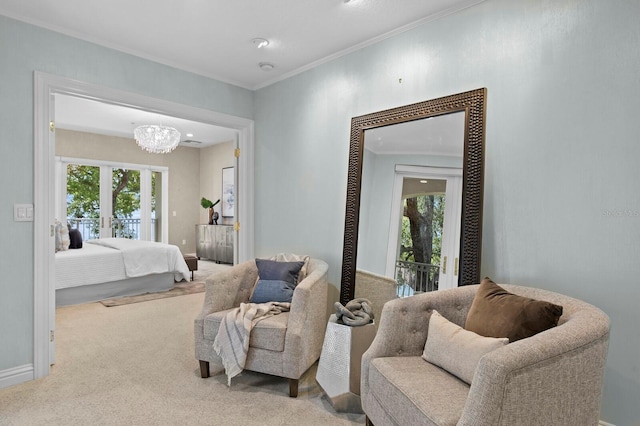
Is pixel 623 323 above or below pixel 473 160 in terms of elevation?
below

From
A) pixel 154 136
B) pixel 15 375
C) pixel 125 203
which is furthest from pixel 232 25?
pixel 125 203

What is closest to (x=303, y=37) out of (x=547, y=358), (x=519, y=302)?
(x=519, y=302)

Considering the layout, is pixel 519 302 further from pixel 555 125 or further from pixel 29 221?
pixel 29 221

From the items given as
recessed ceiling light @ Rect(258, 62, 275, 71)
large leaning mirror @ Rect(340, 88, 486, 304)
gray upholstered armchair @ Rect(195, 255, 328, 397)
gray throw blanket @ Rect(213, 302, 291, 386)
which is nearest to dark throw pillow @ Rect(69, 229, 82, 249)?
gray upholstered armchair @ Rect(195, 255, 328, 397)

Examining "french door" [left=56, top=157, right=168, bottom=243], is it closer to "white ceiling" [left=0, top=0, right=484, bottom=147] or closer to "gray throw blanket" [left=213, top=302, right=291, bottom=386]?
"white ceiling" [left=0, top=0, right=484, bottom=147]

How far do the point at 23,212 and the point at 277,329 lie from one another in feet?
6.28

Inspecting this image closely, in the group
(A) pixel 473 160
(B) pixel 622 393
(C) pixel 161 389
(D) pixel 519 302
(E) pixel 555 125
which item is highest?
(E) pixel 555 125

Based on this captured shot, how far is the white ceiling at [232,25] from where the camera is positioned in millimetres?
2443

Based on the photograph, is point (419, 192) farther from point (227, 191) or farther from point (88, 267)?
point (227, 191)

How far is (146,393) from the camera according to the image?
2.44 metres

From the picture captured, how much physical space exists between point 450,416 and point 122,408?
1908mm

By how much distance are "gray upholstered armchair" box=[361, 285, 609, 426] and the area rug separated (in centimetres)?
391

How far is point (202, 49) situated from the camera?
3.11 metres

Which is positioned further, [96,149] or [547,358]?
[96,149]
